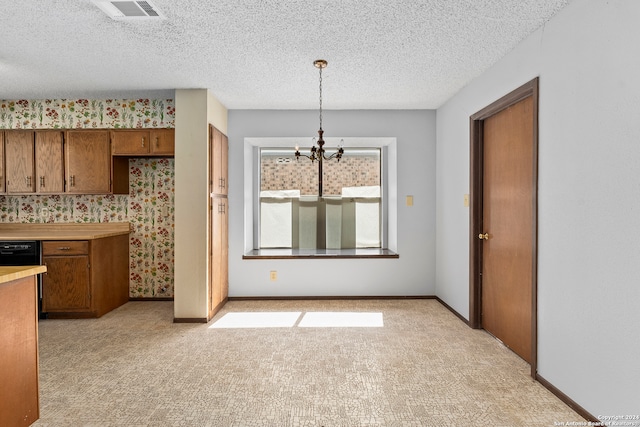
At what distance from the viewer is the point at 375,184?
18.8 ft

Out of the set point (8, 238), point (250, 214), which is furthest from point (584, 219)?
point (8, 238)

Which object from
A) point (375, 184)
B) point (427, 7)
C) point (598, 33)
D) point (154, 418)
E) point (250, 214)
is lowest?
point (154, 418)

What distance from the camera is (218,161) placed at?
14.9ft

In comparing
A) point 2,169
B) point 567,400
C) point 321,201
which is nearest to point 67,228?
point 2,169

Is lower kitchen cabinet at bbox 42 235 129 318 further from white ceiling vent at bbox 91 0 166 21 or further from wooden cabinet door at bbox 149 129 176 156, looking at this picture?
white ceiling vent at bbox 91 0 166 21

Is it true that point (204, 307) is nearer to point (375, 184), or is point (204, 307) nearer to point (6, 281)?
point (6, 281)

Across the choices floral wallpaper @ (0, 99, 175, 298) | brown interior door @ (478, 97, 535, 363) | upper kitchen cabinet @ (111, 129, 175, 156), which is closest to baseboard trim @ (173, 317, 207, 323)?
floral wallpaper @ (0, 99, 175, 298)

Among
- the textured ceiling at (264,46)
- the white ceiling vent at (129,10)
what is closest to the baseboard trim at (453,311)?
the textured ceiling at (264,46)

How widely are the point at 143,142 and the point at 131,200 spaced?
31.8 inches

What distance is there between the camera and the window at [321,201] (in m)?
5.65

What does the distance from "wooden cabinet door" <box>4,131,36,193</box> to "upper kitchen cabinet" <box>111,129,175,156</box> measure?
970 millimetres

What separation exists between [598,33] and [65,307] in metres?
5.06

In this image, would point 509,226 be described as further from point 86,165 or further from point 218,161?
point 86,165

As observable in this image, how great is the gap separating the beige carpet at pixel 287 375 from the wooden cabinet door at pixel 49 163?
5.18ft
